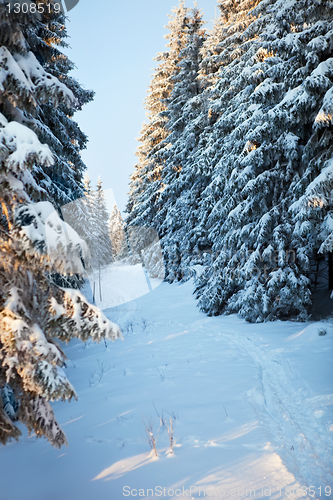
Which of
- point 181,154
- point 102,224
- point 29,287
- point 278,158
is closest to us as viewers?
point 29,287

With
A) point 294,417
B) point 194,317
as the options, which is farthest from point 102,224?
point 294,417

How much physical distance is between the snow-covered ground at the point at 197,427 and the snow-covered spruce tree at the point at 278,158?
1817 millimetres

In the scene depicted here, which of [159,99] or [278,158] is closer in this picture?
[278,158]

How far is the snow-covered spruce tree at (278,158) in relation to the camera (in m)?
8.06

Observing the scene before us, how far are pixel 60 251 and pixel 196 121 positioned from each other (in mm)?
17393

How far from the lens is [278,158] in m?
9.73

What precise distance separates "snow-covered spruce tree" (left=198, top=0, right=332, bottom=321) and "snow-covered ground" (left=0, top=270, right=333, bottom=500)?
5.96ft

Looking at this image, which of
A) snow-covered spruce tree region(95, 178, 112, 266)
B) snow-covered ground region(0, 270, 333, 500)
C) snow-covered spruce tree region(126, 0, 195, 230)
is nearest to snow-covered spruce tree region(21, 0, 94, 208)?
snow-covered ground region(0, 270, 333, 500)

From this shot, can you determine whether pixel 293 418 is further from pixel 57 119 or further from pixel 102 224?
pixel 102 224

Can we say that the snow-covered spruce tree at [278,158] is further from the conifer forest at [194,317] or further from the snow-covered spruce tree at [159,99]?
the snow-covered spruce tree at [159,99]

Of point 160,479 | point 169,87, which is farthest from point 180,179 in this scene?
point 160,479

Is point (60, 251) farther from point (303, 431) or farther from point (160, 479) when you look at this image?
point (303, 431)

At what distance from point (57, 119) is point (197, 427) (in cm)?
1046

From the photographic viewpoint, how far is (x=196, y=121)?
18.1 meters
